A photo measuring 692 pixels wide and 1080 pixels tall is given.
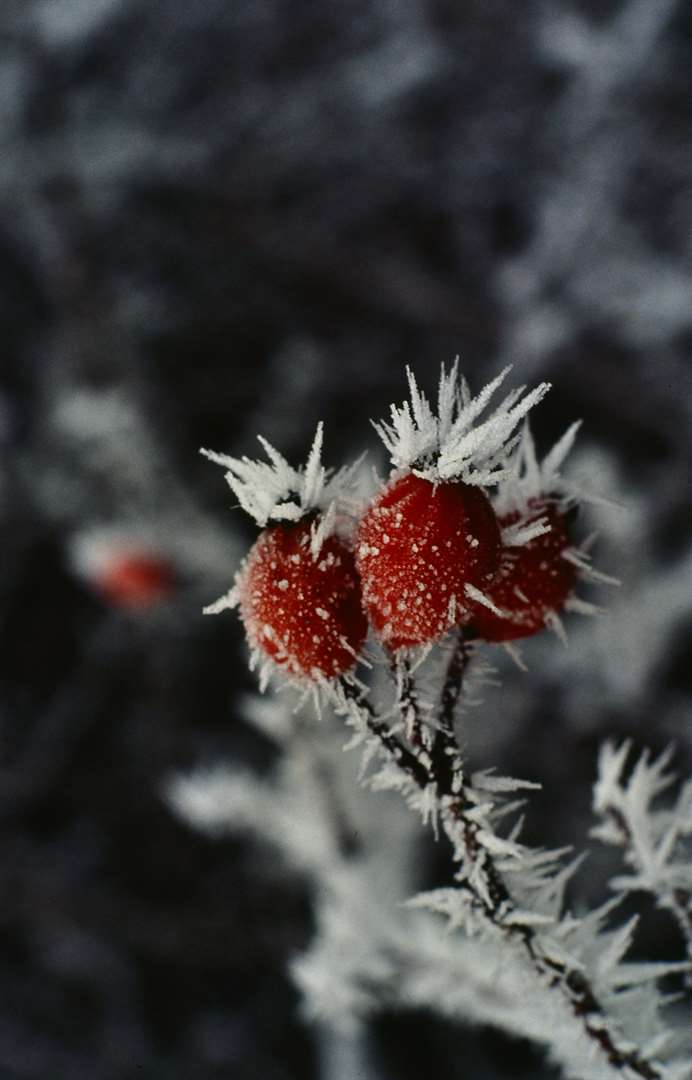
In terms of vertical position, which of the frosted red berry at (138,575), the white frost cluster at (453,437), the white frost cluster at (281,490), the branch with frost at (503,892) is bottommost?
the branch with frost at (503,892)

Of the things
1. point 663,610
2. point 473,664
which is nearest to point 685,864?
point 473,664

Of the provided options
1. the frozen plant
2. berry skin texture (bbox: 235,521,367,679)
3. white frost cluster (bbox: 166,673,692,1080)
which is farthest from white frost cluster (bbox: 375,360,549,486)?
white frost cluster (bbox: 166,673,692,1080)

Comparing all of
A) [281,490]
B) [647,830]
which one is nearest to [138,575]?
[647,830]

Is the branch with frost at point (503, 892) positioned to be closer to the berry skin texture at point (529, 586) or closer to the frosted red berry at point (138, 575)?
the berry skin texture at point (529, 586)

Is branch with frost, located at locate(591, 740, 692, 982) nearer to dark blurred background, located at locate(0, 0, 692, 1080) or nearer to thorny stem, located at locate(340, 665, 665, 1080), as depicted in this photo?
thorny stem, located at locate(340, 665, 665, 1080)

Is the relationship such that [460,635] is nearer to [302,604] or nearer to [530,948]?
[302,604]

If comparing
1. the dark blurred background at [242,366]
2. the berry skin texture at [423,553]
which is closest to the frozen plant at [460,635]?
the berry skin texture at [423,553]
